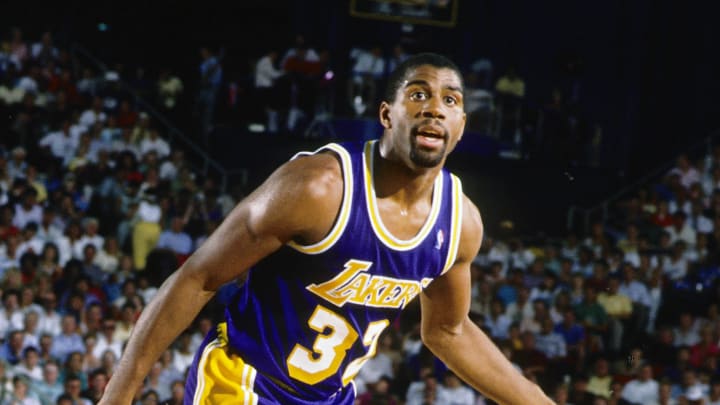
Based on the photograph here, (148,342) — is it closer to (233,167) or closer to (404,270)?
(404,270)

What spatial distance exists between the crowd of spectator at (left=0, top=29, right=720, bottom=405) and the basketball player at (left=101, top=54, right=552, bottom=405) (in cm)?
498

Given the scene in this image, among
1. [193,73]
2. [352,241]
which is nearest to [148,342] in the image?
[352,241]

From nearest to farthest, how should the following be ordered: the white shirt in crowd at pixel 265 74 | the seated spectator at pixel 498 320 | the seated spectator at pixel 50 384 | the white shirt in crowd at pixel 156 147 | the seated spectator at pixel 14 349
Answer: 1. the seated spectator at pixel 50 384
2. the seated spectator at pixel 14 349
3. the seated spectator at pixel 498 320
4. the white shirt in crowd at pixel 156 147
5. the white shirt in crowd at pixel 265 74

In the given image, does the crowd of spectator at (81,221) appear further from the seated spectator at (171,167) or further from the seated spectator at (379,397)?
the seated spectator at (379,397)

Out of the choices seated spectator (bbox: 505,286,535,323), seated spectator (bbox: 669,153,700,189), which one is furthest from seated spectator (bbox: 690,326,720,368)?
seated spectator (bbox: 669,153,700,189)

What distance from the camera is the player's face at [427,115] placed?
3404 millimetres

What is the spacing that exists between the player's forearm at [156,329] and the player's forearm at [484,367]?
3.32ft

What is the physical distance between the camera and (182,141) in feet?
46.9

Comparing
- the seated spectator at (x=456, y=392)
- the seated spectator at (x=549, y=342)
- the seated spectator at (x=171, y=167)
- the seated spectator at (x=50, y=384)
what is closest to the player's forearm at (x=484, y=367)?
the seated spectator at (x=50, y=384)

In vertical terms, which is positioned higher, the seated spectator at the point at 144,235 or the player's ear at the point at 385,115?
the player's ear at the point at 385,115

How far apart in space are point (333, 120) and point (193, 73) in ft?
8.83

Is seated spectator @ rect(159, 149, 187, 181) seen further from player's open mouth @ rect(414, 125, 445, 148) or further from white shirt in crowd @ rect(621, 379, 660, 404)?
player's open mouth @ rect(414, 125, 445, 148)

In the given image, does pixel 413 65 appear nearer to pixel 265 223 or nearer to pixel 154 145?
pixel 265 223

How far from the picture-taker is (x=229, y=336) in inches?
147
